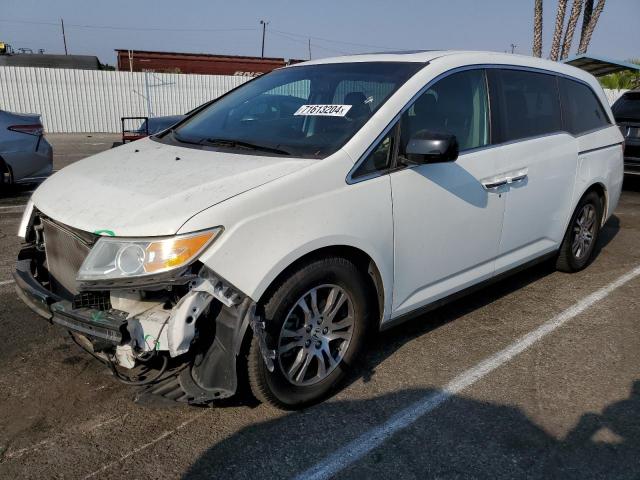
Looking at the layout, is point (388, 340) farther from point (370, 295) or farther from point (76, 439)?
point (76, 439)

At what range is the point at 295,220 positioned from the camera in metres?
2.63

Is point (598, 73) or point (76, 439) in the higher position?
point (598, 73)

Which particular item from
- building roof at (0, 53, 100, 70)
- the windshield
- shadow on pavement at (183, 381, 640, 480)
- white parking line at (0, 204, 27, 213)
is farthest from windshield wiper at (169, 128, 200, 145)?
building roof at (0, 53, 100, 70)

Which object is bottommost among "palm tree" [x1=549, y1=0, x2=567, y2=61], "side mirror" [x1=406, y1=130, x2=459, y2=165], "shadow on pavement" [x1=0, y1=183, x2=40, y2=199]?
"shadow on pavement" [x1=0, y1=183, x2=40, y2=199]

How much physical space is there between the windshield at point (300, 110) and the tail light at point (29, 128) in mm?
5348

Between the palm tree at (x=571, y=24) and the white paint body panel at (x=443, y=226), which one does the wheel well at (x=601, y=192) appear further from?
the palm tree at (x=571, y=24)

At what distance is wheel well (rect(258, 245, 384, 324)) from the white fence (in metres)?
21.3

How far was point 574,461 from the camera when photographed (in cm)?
258

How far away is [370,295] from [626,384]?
63.4 inches

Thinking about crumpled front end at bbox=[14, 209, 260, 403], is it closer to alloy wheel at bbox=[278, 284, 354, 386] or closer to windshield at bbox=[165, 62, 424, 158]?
alloy wheel at bbox=[278, 284, 354, 386]

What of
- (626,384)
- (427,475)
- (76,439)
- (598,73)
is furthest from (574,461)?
(598,73)

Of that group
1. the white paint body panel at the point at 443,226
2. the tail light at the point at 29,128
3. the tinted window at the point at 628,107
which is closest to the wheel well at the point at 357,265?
the white paint body panel at the point at 443,226

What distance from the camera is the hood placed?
248cm

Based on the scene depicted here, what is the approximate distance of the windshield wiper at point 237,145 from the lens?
307 centimetres
